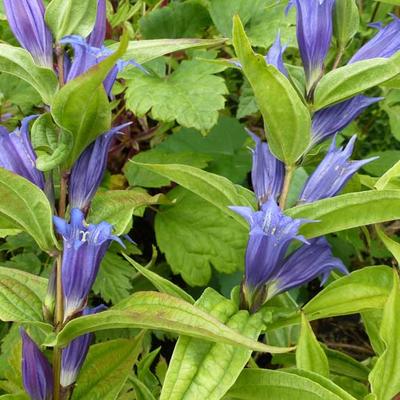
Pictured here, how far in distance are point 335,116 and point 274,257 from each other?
20cm

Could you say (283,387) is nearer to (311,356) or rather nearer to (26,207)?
(311,356)

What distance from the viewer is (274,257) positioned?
0.77 m

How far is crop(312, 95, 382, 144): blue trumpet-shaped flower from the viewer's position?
81 cm

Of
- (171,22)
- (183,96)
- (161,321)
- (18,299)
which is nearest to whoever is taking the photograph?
(161,321)

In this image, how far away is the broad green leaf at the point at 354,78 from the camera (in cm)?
73

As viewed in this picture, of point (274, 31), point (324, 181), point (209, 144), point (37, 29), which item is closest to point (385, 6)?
point (274, 31)

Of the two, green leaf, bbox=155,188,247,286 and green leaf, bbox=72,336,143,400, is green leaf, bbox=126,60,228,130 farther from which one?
green leaf, bbox=72,336,143,400

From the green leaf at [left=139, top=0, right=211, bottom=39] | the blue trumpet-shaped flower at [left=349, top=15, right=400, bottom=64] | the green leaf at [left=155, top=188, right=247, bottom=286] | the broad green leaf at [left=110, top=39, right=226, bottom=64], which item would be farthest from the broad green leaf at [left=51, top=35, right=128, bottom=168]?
the green leaf at [left=139, top=0, right=211, bottom=39]

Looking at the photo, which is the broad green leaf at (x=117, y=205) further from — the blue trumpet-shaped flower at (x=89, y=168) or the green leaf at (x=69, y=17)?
the green leaf at (x=69, y=17)

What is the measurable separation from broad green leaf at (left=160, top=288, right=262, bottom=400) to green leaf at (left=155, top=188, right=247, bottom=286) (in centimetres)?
43

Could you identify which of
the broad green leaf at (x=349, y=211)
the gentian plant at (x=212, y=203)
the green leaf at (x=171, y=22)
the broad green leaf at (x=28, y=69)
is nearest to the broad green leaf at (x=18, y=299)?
the gentian plant at (x=212, y=203)

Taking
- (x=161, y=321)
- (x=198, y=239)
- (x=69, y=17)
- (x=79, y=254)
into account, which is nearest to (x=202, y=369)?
(x=161, y=321)

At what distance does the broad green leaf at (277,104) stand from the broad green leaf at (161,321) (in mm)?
245

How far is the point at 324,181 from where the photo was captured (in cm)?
80
